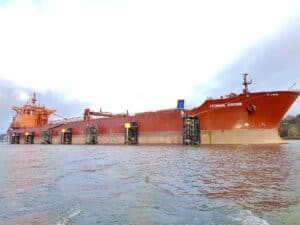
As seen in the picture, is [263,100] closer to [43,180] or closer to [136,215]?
[43,180]

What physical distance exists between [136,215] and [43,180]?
20.3 feet

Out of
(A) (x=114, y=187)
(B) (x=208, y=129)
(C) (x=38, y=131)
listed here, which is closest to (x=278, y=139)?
(B) (x=208, y=129)

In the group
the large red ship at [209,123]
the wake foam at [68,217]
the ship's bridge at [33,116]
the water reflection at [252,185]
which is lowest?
the wake foam at [68,217]

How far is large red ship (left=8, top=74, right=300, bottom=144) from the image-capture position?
112 ft

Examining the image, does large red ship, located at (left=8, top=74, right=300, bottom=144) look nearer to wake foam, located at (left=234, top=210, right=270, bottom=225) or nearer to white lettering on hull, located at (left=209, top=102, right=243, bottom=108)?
white lettering on hull, located at (left=209, top=102, right=243, bottom=108)

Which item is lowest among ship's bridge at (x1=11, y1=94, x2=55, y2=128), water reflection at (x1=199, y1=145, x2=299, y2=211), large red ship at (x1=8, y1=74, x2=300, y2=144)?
water reflection at (x1=199, y1=145, x2=299, y2=211)

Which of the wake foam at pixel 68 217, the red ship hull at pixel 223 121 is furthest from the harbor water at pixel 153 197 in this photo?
the red ship hull at pixel 223 121

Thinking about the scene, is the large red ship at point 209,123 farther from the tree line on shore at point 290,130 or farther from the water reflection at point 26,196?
the tree line on shore at point 290,130

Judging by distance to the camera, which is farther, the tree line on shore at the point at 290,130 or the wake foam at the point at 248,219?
the tree line on shore at the point at 290,130

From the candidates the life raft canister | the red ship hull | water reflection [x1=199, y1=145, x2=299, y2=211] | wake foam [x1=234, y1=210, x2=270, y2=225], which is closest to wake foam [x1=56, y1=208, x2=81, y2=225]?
wake foam [x1=234, y1=210, x2=270, y2=225]

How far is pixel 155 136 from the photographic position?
42.2m

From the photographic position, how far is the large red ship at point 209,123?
112 ft

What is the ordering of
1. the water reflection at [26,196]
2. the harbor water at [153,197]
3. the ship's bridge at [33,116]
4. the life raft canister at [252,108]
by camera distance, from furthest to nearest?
1. the ship's bridge at [33,116]
2. the life raft canister at [252,108]
3. the water reflection at [26,196]
4. the harbor water at [153,197]

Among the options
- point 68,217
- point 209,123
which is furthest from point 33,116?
point 68,217
